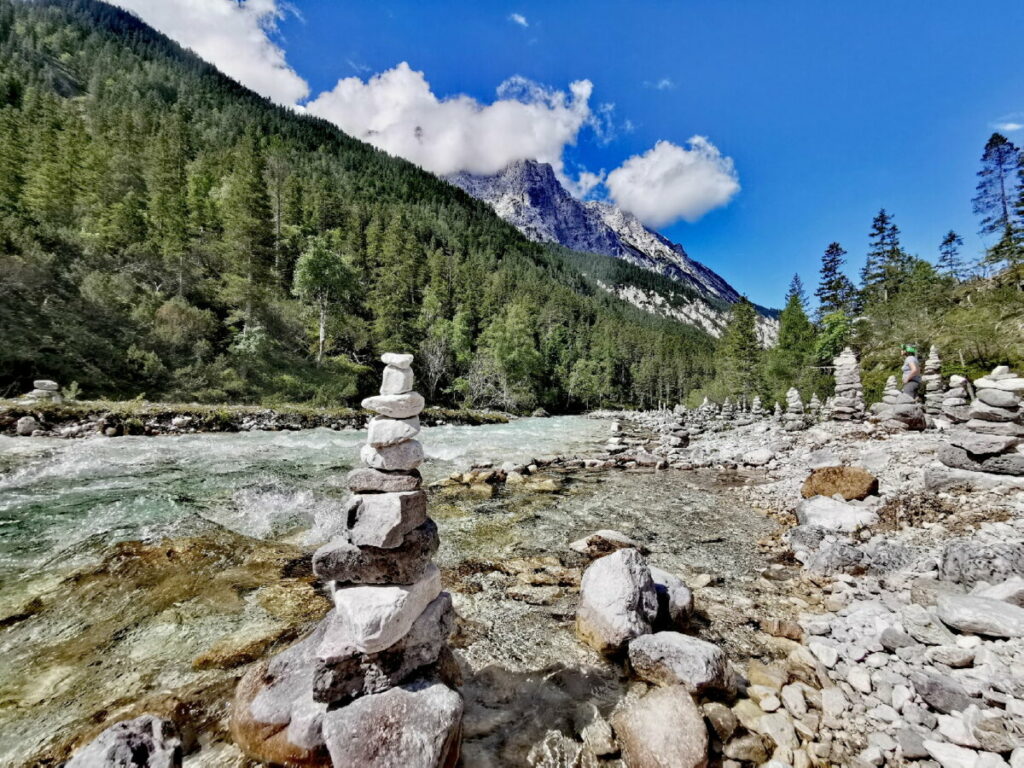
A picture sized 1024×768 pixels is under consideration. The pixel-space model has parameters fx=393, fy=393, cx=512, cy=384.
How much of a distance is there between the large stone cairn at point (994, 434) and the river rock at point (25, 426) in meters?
29.6

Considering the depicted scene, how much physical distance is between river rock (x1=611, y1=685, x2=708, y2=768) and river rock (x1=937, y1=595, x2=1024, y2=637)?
3256mm

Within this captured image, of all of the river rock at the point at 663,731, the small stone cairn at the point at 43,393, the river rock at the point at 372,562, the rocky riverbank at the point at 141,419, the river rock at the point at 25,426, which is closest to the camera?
the river rock at the point at 663,731

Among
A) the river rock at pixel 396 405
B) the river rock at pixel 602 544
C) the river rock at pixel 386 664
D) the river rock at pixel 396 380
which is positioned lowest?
the river rock at pixel 602 544

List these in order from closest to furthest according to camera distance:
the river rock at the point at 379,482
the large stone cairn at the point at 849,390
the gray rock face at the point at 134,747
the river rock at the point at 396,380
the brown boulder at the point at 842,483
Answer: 1. the gray rock face at the point at 134,747
2. the river rock at the point at 379,482
3. the river rock at the point at 396,380
4. the brown boulder at the point at 842,483
5. the large stone cairn at the point at 849,390

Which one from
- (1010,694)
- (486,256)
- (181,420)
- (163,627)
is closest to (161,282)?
(181,420)

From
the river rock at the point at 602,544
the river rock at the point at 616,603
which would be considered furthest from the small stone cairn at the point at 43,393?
the river rock at the point at 616,603

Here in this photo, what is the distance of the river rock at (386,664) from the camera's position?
3.49m

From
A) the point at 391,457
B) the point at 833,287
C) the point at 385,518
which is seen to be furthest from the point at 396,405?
the point at 833,287

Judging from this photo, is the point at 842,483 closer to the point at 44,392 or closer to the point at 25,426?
the point at 25,426

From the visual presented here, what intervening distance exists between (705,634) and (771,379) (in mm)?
57009

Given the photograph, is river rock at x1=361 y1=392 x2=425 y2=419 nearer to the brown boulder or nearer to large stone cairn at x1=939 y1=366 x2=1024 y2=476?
the brown boulder

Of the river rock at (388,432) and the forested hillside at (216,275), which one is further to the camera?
the forested hillside at (216,275)

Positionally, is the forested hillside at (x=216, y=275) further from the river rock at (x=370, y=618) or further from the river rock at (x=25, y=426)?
the river rock at (x=370, y=618)

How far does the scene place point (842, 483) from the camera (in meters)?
9.77
